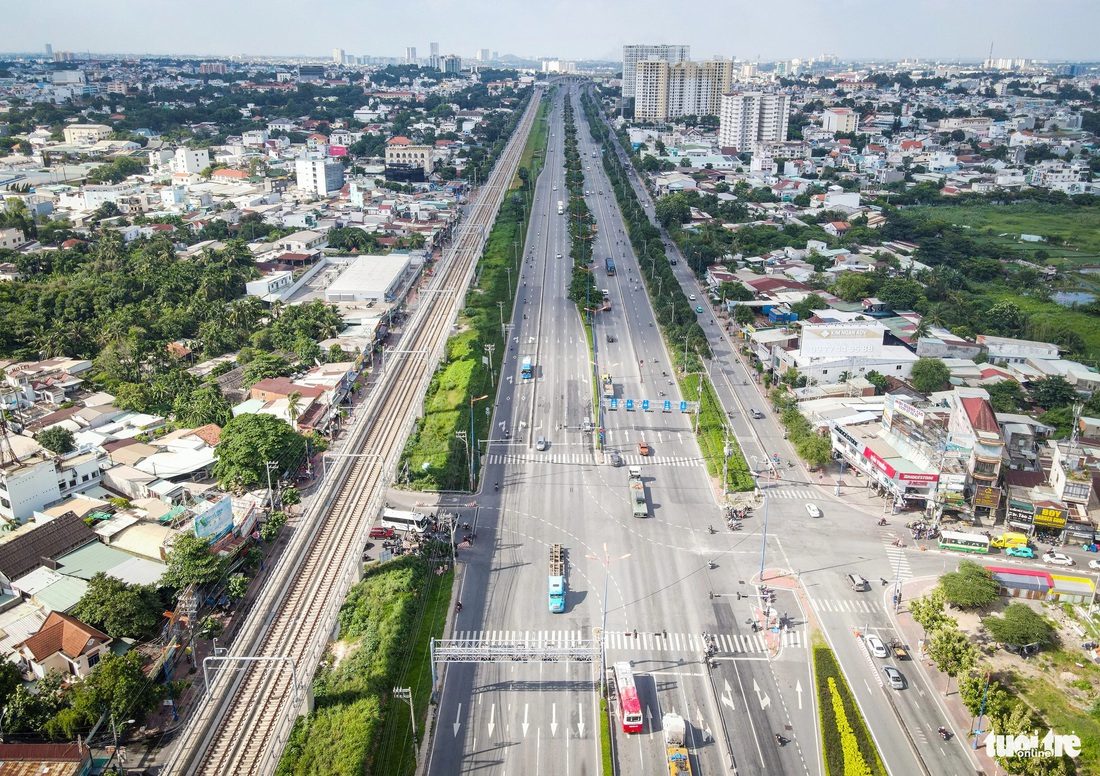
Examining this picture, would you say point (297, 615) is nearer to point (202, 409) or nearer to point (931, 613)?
point (202, 409)

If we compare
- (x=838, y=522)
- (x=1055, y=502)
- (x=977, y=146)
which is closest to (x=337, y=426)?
(x=838, y=522)

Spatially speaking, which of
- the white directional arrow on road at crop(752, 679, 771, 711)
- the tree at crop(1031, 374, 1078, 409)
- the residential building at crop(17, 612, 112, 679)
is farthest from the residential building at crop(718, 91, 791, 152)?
the residential building at crop(17, 612, 112, 679)

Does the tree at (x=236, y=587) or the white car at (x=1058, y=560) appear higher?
the tree at (x=236, y=587)

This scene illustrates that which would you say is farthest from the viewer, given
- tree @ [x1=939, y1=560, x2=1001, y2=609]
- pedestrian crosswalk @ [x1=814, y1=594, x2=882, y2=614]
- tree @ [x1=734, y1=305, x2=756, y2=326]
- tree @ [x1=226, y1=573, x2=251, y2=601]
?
tree @ [x1=734, y1=305, x2=756, y2=326]

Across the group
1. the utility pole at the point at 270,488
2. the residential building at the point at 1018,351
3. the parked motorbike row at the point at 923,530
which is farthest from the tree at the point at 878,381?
the utility pole at the point at 270,488

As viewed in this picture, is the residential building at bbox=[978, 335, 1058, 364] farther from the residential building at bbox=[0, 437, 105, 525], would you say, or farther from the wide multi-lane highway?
the residential building at bbox=[0, 437, 105, 525]

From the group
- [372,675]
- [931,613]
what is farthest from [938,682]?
[372,675]

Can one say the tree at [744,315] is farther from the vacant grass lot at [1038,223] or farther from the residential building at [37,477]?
the residential building at [37,477]
